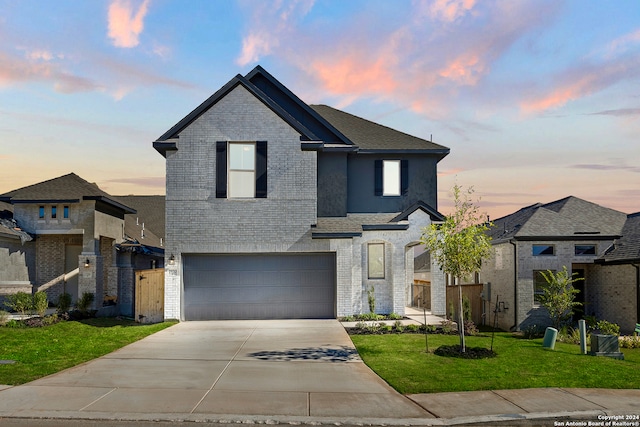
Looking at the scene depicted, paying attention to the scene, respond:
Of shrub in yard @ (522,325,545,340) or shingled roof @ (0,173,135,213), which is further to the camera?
shingled roof @ (0,173,135,213)

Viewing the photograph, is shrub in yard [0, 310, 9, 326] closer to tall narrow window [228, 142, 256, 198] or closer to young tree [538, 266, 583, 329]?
tall narrow window [228, 142, 256, 198]

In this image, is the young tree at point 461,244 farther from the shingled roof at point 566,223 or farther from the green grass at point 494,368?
the shingled roof at point 566,223

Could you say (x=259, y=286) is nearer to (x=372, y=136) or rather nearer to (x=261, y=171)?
(x=261, y=171)

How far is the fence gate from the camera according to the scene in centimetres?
2367

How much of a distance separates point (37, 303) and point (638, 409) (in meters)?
21.8

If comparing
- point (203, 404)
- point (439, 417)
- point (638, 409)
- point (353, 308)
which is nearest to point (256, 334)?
point (353, 308)

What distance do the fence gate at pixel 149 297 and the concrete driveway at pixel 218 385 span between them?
19.7 ft

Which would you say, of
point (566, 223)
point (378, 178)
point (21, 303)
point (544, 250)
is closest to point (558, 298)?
point (544, 250)

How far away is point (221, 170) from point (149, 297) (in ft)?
19.3

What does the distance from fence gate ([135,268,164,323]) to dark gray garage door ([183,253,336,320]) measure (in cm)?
112

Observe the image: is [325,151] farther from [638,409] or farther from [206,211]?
[638,409]

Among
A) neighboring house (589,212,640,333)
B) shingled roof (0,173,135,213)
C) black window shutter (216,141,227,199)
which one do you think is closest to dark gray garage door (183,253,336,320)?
black window shutter (216,141,227,199)

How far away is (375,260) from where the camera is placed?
25.7 metres

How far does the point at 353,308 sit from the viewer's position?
23938 mm
